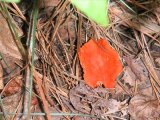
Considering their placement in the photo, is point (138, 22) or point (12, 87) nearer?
point (12, 87)

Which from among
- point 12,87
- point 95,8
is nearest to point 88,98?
point 12,87

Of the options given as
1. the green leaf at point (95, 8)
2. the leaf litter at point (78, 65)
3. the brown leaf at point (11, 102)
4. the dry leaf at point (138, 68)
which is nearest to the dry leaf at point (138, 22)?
the leaf litter at point (78, 65)

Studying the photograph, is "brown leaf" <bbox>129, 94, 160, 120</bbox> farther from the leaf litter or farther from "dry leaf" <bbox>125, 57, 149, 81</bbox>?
"dry leaf" <bbox>125, 57, 149, 81</bbox>

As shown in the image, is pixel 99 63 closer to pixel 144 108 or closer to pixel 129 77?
pixel 129 77

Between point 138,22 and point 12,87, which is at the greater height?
point 138,22

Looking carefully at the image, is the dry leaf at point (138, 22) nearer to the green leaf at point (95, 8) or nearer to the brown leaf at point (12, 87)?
the brown leaf at point (12, 87)

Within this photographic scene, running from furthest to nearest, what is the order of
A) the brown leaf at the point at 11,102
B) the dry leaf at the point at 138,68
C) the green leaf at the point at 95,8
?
1. the dry leaf at the point at 138,68
2. the brown leaf at the point at 11,102
3. the green leaf at the point at 95,8

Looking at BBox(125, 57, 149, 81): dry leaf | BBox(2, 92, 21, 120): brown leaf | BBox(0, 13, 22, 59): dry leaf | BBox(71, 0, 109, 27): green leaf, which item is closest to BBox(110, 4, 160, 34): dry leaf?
BBox(125, 57, 149, 81): dry leaf
